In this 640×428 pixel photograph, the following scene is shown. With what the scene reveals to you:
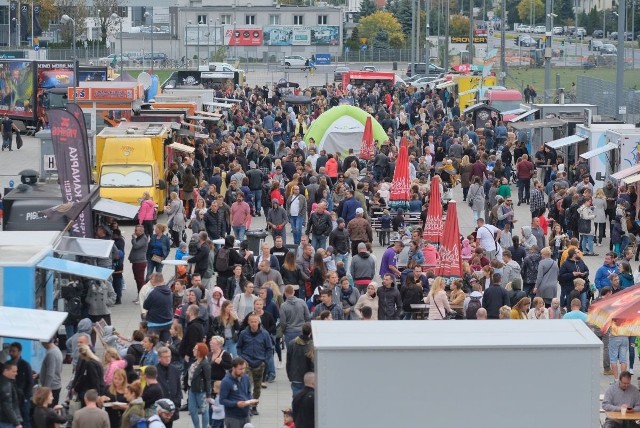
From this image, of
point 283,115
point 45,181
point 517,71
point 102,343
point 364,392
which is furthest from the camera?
point 517,71

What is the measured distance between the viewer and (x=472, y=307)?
21031 millimetres

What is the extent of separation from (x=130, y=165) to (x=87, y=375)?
679 inches

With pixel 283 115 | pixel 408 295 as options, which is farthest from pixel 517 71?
pixel 408 295

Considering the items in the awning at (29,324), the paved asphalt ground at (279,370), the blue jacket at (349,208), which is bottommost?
the paved asphalt ground at (279,370)

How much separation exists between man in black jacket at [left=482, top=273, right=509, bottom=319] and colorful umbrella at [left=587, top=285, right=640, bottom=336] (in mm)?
3964

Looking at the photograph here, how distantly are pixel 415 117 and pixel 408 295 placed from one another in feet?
127

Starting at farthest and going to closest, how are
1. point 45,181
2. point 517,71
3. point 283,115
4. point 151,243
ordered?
point 517,71
point 283,115
point 45,181
point 151,243

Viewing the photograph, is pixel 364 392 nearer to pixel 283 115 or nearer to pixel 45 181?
pixel 45 181

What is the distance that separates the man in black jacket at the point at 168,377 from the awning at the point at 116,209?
9050mm

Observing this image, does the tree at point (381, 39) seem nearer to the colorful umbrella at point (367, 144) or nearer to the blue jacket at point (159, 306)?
the colorful umbrella at point (367, 144)

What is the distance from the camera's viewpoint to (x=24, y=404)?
16422 millimetres

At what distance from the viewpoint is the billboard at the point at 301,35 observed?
134250 mm

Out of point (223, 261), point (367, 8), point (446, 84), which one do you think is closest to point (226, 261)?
point (223, 261)

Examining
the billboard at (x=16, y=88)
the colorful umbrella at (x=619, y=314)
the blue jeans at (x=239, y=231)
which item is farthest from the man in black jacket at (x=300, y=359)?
the billboard at (x=16, y=88)
